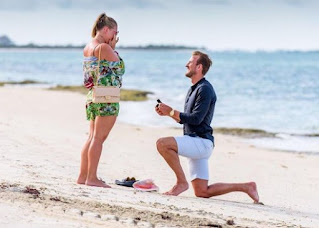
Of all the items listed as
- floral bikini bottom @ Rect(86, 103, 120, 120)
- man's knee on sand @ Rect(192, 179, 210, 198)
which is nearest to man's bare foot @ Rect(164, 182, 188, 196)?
man's knee on sand @ Rect(192, 179, 210, 198)

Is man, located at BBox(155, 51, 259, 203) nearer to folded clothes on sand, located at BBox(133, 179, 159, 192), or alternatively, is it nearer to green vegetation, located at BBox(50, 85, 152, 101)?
folded clothes on sand, located at BBox(133, 179, 159, 192)

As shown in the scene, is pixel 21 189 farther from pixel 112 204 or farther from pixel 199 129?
pixel 199 129

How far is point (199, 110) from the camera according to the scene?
27.0ft

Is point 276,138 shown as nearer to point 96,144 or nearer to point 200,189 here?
point 200,189

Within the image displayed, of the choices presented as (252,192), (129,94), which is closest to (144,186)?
(252,192)

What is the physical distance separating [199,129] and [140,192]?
920 mm

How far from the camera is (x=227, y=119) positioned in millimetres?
21719

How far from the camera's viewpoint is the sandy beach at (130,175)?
259 inches

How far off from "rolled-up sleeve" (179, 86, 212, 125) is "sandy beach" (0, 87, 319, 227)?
2.68 feet

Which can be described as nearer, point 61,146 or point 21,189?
point 21,189

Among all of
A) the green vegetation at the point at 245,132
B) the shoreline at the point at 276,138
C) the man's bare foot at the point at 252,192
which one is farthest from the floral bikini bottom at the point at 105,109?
the green vegetation at the point at 245,132

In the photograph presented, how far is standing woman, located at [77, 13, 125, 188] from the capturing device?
8.18 metres

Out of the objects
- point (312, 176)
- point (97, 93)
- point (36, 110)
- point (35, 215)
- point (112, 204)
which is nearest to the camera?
point (35, 215)

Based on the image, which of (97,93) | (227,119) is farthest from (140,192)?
(227,119)
